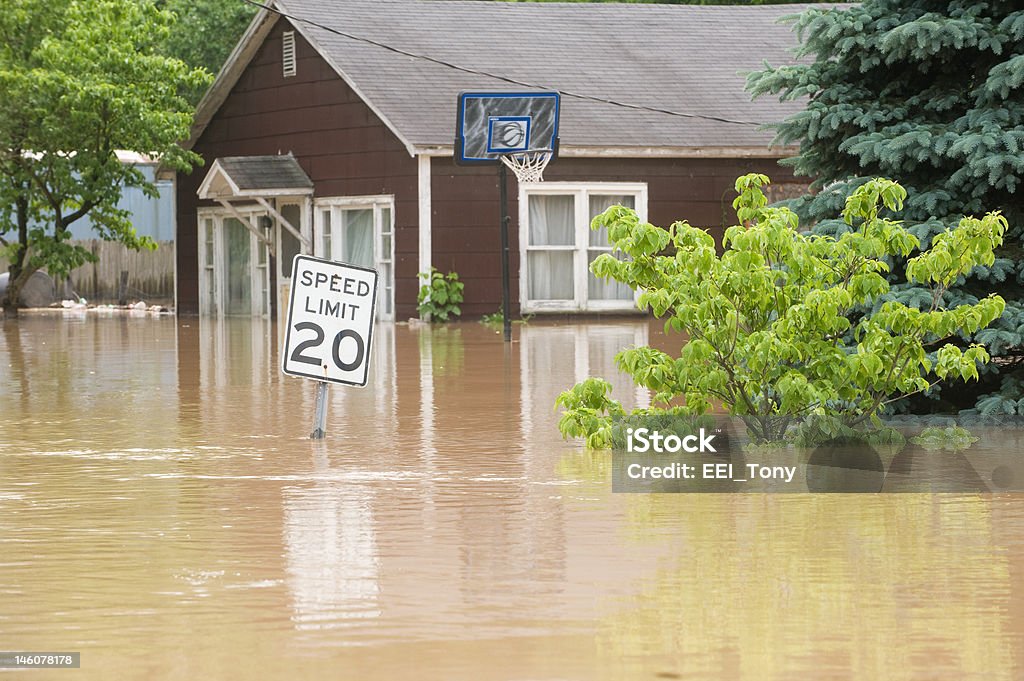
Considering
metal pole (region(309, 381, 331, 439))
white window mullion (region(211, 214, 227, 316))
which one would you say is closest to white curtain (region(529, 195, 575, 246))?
white window mullion (region(211, 214, 227, 316))

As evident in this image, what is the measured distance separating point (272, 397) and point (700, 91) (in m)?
21.7

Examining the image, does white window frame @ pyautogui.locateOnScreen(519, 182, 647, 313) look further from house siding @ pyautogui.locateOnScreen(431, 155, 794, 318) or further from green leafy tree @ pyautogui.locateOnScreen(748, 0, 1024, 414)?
green leafy tree @ pyautogui.locateOnScreen(748, 0, 1024, 414)

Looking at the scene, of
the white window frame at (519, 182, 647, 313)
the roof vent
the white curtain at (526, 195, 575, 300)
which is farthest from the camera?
the roof vent

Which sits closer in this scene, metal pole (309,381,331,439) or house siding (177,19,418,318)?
metal pole (309,381,331,439)

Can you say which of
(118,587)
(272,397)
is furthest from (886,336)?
(272,397)

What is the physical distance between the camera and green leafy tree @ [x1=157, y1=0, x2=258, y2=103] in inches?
2060

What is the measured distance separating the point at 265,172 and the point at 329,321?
2343 centimetres

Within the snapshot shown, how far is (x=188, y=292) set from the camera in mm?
40844

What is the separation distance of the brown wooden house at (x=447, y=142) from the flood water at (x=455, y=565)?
778 inches

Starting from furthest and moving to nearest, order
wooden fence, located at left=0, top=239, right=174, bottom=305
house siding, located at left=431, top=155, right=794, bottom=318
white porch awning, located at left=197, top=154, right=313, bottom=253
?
wooden fence, located at left=0, top=239, right=174, bottom=305, white porch awning, located at left=197, top=154, right=313, bottom=253, house siding, located at left=431, top=155, right=794, bottom=318

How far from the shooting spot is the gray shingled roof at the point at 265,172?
35.7m

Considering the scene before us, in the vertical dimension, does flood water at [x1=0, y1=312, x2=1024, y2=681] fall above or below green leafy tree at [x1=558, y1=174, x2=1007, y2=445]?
below

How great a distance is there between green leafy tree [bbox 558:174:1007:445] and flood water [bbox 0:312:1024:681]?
1.04 meters

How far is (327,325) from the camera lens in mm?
13172
